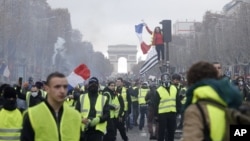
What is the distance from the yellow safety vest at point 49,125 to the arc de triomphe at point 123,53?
175776 millimetres

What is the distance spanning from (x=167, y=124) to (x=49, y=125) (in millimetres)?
7825

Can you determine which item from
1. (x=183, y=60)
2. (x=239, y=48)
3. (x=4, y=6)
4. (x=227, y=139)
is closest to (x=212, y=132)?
(x=227, y=139)

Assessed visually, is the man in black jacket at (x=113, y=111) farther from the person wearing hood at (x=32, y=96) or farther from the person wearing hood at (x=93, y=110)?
the person wearing hood at (x=93, y=110)

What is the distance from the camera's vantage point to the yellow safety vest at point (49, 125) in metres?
5.64

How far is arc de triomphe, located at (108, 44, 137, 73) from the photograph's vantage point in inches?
7239

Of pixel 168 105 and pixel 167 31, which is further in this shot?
pixel 167 31

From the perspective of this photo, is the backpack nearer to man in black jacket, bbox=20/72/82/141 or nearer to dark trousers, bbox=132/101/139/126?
man in black jacket, bbox=20/72/82/141

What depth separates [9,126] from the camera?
315 inches

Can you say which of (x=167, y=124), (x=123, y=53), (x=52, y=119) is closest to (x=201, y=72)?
(x=52, y=119)

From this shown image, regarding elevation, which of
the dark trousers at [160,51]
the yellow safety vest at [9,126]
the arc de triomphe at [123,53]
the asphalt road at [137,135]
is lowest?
the asphalt road at [137,135]

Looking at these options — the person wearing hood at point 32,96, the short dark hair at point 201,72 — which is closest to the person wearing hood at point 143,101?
the person wearing hood at point 32,96

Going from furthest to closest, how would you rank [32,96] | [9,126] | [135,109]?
1. [135,109]
2. [32,96]
3. [9,126]

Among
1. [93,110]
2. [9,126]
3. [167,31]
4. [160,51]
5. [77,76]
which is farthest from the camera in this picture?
[160,51]

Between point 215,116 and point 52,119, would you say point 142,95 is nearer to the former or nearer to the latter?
point 52,119
